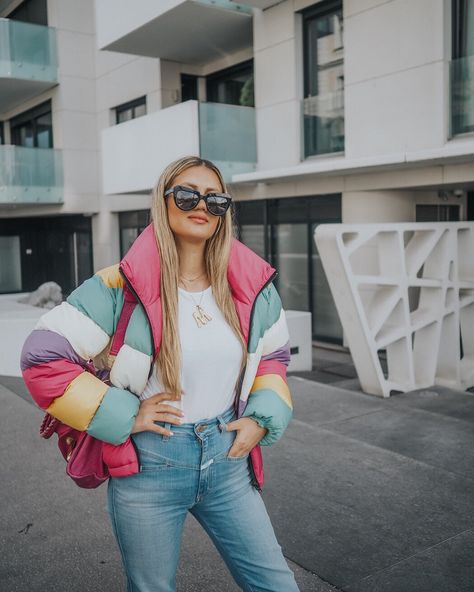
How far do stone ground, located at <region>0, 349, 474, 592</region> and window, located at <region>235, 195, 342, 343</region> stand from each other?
5607mm

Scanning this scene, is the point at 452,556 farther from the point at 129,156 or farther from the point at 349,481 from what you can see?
the point at 129,156

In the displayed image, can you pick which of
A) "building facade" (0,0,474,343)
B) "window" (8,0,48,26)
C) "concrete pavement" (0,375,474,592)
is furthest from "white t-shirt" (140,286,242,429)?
"window" (8,0,48,26)

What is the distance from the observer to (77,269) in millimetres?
20609

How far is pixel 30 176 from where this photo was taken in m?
18.2

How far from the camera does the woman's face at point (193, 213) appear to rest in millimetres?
2428

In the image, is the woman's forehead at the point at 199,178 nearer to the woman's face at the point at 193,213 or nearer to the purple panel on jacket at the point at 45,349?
the woman's face at the point at 193,213

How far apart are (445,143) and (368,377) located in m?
3.63

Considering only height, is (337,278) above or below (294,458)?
above

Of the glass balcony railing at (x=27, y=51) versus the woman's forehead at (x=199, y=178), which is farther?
the glass balcony railing at (x=27, y=51)

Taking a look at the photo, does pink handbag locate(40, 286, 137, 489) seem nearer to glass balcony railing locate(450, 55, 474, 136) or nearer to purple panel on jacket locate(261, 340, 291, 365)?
purple panel on jacket locate(261, 340, 291, 365)

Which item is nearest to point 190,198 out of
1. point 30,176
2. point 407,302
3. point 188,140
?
point 407,302

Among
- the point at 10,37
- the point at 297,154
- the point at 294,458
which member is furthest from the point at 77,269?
the point at 294,458

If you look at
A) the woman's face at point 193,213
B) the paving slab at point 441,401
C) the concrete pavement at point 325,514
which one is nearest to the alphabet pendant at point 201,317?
the woman's face at point 193,213

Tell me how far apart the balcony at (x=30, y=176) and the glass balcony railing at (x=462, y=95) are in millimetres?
11923
